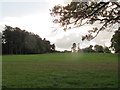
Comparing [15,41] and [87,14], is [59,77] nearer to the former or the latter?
[87,14]

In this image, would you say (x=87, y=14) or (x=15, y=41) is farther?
(x=15, y=41)

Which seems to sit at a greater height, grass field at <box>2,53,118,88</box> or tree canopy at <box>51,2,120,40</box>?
tree canopy at <box>51,2,120,40</box>

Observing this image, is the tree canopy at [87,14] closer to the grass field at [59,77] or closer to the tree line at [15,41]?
the grass field at [59,77]

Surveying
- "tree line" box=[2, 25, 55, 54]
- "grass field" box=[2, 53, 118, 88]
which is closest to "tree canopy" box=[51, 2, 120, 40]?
"grass field" box=[2, 53, 118, 88]

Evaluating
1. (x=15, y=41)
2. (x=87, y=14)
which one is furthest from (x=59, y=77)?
(x=15, y=41)

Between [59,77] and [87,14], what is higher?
[87,14]

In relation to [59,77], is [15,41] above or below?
above

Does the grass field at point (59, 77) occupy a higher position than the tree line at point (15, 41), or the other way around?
the tree line at point (15, 41)

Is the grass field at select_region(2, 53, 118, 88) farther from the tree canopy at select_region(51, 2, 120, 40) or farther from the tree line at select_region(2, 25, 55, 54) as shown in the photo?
the tree line at select_region(2, 25, 55, 54)

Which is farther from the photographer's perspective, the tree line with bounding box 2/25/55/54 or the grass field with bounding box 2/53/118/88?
the tree line with bounding box 2/25/55/54

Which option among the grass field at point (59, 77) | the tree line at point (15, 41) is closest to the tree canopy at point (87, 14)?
the grass field at point (59, 77)

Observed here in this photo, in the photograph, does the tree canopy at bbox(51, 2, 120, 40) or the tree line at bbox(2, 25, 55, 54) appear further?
the tree line at bbox(2, 25, 55, 54)

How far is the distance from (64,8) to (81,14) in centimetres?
153

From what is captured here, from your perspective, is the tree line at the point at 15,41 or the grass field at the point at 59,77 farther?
the tree line at the point at 15,41
